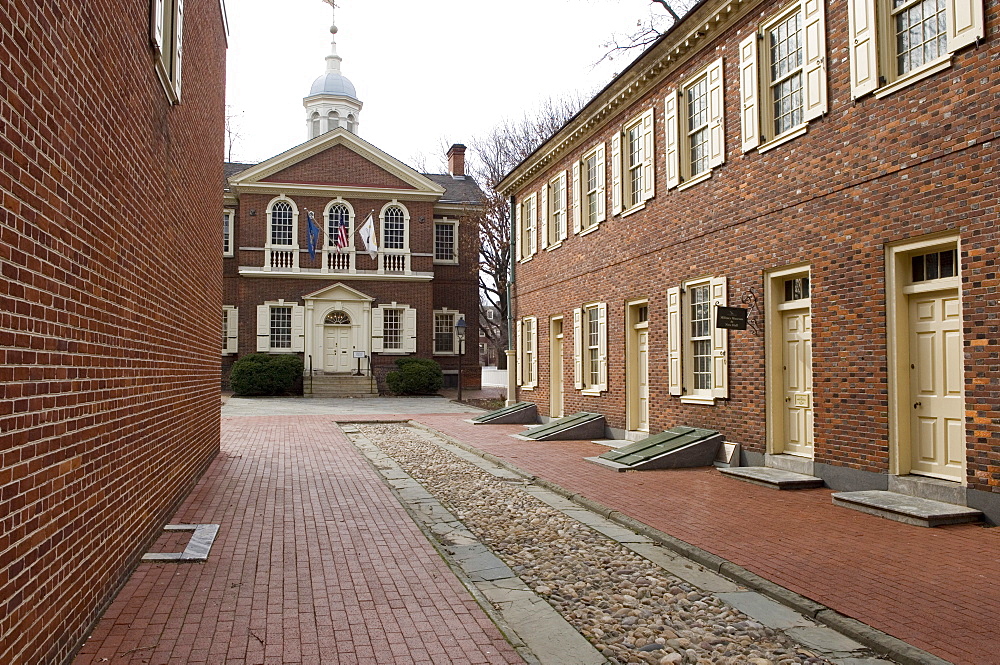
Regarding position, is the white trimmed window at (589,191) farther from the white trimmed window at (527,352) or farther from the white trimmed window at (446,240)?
the white trimmed window at (446,240)

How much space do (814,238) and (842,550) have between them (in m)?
4.29

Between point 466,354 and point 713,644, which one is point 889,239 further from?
point 466,354

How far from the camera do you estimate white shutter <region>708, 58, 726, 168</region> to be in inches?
453

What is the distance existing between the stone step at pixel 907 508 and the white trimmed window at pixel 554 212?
1095cm

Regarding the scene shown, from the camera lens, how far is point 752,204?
35.1ft

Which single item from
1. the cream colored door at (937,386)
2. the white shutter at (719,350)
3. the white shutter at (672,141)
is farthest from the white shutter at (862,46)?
the white shutter at (672,141)

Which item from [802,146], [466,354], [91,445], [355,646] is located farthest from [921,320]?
[466,354]

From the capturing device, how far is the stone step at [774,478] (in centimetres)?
913

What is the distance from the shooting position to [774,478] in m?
9.30

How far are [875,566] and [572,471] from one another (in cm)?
565

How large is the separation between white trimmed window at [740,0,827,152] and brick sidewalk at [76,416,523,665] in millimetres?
6746

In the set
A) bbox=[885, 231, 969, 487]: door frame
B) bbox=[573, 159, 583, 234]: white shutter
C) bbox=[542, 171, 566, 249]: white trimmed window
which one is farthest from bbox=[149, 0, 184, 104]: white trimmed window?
bbox=[542, 171, 566, 249]: white trimmed window

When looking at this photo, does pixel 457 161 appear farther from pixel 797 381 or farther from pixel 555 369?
pixel 797 381

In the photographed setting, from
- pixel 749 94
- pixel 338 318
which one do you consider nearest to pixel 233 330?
pixel 338 318
